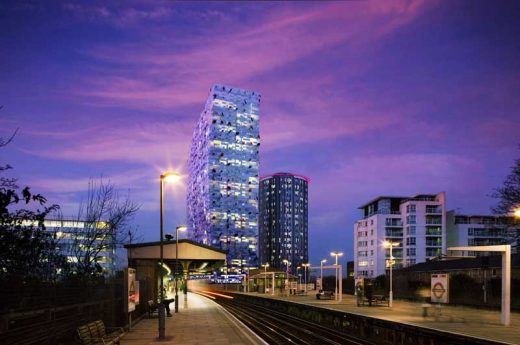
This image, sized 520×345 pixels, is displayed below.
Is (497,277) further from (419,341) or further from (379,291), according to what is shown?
(379,291)

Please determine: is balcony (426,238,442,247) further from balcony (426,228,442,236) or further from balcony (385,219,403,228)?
balcony (385,219,403,228)

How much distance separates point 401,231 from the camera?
415 ft

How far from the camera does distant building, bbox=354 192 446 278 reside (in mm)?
120500

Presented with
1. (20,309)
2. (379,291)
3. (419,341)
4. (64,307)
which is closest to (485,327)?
(419,341)

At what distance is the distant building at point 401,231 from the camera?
120 meters

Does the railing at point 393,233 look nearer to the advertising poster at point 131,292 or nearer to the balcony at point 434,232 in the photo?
the balcony at point 434,232

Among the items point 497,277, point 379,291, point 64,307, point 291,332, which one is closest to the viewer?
point 64,307

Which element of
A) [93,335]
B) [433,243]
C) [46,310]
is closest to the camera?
[46,310]

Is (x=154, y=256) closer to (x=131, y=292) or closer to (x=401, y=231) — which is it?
(x=131, y=292)

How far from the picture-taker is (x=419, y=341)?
22766mm

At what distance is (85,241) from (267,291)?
233ft

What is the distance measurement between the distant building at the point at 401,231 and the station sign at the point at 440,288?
91876mm

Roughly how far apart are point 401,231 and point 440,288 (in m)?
101

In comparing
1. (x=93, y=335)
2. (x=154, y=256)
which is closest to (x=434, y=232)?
(x=154, y=256)
